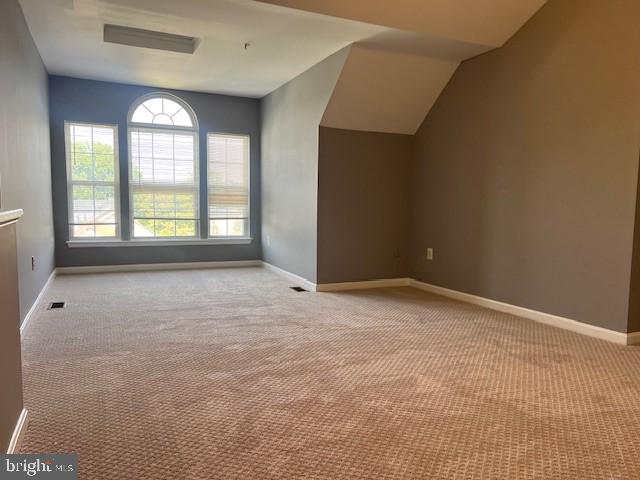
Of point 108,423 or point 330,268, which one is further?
point 330,268

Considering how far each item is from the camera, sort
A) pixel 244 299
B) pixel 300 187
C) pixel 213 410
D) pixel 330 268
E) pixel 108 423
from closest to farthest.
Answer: pixel 108 423, pixel 213 410, pixel 244 299, pixel 330 268, pixel 300 187

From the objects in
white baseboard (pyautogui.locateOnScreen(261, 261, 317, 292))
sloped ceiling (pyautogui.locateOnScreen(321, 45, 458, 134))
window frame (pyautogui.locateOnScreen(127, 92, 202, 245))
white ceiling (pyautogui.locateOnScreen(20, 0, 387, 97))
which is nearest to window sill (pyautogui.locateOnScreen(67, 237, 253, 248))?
window frame (pyautogui.locateOnScreen(127, 92, 202, 245))

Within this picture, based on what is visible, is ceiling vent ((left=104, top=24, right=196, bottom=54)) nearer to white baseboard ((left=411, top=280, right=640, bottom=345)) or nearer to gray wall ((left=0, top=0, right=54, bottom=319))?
gray wall ((left=0, top=0, right=54, bottom=319))

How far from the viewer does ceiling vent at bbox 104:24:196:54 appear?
13.0 feet

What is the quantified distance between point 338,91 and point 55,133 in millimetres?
3538

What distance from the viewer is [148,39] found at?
4137 millimetres

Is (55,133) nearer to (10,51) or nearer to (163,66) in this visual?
(163,66)

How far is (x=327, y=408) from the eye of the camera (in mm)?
2018

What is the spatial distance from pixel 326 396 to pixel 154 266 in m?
4.43

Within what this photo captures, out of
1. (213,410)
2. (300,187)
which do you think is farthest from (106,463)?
(300,187)

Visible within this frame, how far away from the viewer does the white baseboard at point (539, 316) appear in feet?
10.1

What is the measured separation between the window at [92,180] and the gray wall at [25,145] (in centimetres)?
67

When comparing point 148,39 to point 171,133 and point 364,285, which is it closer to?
point 171,133

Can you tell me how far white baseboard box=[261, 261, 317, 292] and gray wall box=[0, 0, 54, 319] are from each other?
252cm
